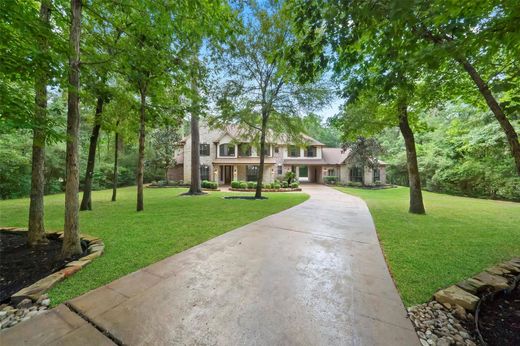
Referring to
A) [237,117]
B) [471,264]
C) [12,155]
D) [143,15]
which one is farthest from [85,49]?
[12,155]

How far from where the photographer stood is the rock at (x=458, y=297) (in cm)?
251

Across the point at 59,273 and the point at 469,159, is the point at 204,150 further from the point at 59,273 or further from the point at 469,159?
the point at 469,159

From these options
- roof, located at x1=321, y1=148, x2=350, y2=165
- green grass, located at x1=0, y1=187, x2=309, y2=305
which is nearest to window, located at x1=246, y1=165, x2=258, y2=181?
roof, located at x1=321, y1=148, x2=350, y2=165

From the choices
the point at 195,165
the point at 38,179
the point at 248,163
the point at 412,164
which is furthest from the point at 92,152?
the point at 248,163

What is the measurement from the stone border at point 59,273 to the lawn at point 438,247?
14.9 feet

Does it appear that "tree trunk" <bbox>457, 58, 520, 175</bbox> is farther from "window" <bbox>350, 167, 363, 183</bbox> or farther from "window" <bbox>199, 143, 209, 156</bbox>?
"window" <bbox>199, 143, 209, 156</bbox>

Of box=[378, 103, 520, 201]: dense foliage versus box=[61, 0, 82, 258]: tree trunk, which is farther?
box=[378, 103, 520, 201]: dense foliage

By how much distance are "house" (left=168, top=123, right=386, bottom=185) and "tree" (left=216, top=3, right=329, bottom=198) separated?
10.9 m

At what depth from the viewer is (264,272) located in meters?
3.34

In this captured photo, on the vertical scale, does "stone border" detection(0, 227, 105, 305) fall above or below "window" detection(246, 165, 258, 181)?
below

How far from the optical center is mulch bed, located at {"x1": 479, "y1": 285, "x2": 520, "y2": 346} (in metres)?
2.18

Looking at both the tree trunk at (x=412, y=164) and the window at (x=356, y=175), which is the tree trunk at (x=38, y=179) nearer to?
the tree trunk at (x=412, y=164)

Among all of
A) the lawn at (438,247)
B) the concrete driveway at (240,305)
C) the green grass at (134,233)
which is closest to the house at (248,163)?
the green grass at (134,233)

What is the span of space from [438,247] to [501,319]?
2340mm
